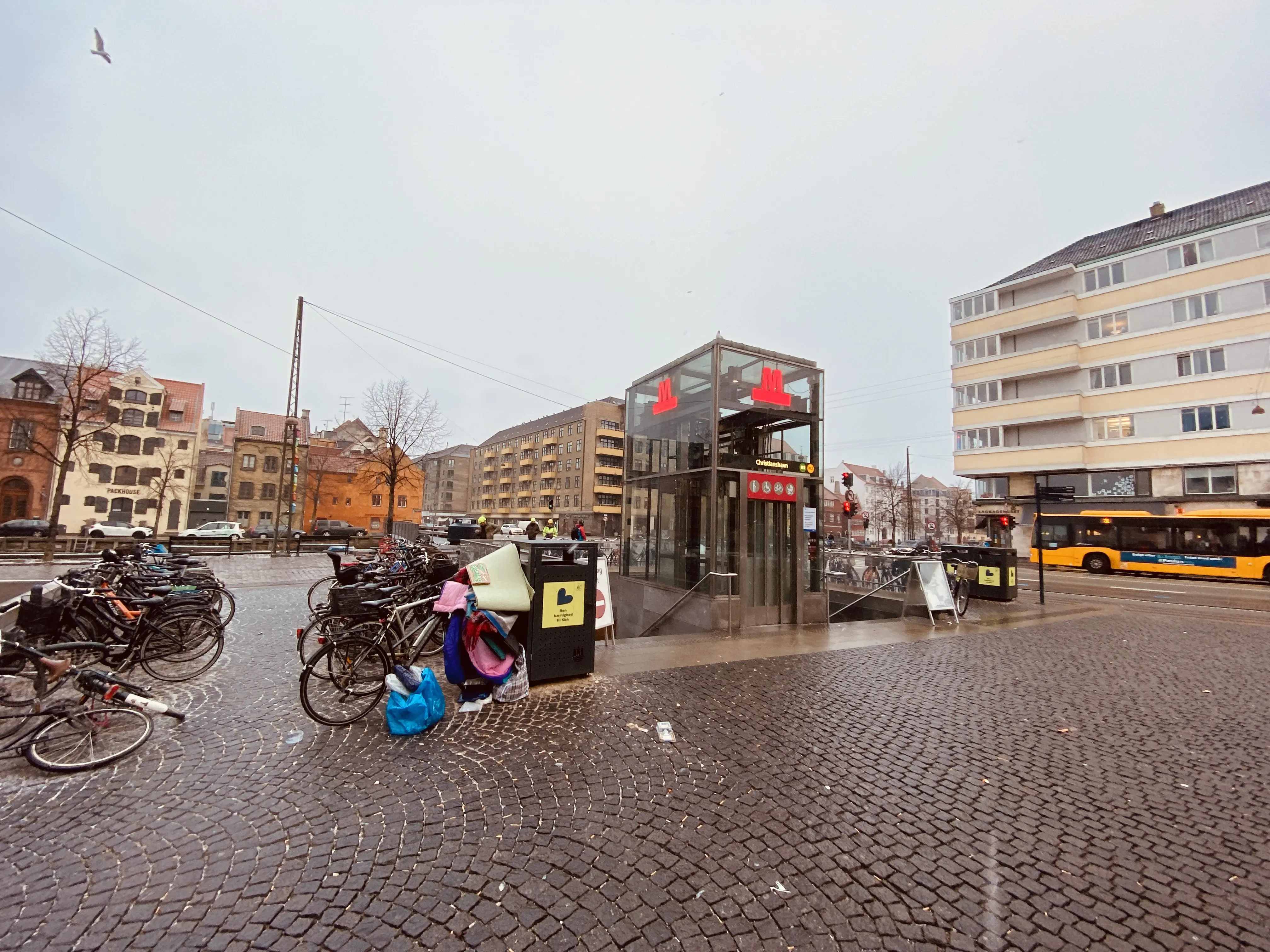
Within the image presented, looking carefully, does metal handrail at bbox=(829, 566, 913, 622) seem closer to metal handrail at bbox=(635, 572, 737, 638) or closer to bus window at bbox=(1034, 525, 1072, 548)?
metal handrail at bbox=(635, 572, 737, 638)

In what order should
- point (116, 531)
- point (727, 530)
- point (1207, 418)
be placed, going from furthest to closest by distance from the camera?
point (116, 531), point (1207, 418), point (727, 530)

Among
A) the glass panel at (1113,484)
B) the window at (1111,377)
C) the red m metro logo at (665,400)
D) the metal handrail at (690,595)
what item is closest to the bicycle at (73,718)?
the metal handrail at (690,595)

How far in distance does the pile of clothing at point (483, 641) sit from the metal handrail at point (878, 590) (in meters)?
8.54

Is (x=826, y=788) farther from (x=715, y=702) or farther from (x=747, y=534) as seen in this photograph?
(x=747, y=534)

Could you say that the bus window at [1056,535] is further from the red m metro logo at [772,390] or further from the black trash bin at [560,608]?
the black trash bin at [560,608]

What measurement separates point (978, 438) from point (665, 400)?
34351mm

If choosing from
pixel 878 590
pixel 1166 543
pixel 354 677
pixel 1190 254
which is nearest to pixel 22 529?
pixel 354 677

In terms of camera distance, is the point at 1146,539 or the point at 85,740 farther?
the point at 1146,539

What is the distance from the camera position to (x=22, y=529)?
29.0 m

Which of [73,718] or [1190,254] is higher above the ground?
[1190,254]

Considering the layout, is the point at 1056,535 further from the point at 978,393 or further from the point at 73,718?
the point at 73,718

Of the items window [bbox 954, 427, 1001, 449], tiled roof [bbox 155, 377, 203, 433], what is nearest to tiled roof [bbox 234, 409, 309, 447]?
tiled roof [bbox 155, 377, 203, 433]

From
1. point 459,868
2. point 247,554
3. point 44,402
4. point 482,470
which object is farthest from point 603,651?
point 482,470

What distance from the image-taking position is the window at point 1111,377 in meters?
31.2
